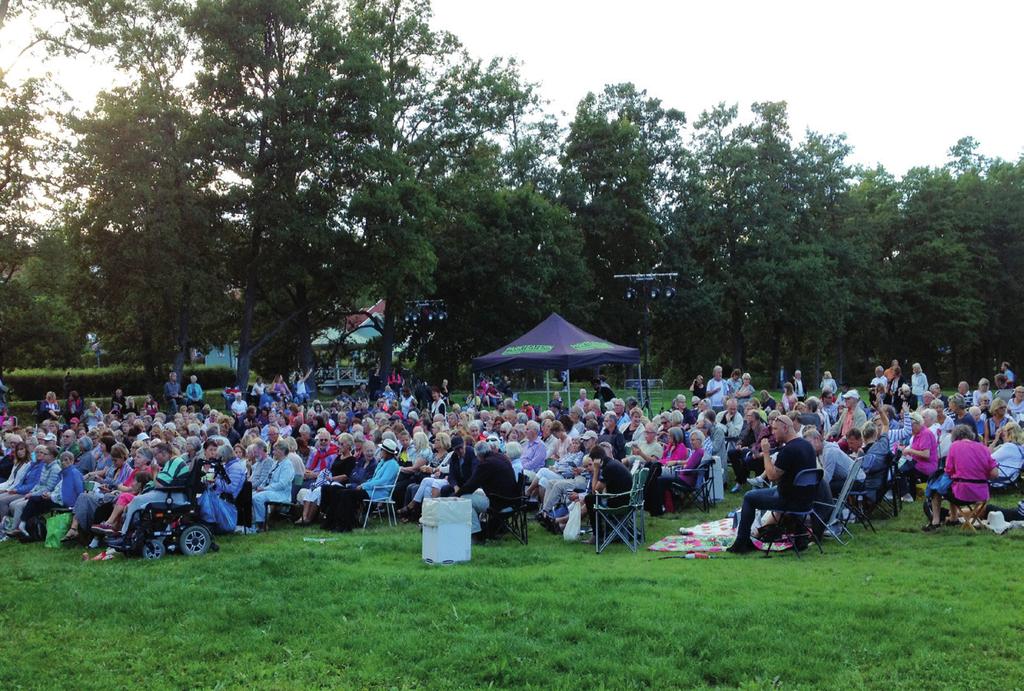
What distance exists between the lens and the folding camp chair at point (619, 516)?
29.2 ft

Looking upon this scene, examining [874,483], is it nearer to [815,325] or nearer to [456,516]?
[456,516]

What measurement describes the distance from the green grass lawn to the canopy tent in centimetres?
1150

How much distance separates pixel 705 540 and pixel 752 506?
97 centimetres

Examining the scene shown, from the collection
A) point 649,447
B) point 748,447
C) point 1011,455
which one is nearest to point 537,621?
point 649,447

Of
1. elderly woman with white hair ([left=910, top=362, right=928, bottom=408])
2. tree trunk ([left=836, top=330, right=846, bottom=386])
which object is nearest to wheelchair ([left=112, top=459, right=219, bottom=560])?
elderly woman with white hair ([left=910, top=362, right=928, bottom=408])

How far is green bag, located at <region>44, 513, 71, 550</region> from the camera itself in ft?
34.0

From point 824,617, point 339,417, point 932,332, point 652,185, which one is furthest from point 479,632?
point 932,332

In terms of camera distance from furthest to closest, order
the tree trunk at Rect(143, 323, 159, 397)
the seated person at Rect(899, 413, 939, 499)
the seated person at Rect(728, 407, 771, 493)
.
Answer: the tree trunk at Rect(143, 323, 159, 397) < the seated person at Rect(728, 407, 771, 493) < the seated person at Rect(899, 413, 939, 499)

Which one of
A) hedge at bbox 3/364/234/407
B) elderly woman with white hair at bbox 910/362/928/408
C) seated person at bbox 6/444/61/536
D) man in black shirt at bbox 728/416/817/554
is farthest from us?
hedge at bbox 3/364/234/407

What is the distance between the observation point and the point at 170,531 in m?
9.34

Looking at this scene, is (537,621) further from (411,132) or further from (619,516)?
(411,132)

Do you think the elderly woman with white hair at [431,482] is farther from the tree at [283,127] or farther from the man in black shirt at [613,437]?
the tree at [283,127]

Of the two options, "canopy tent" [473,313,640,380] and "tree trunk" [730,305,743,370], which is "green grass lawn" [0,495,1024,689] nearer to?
"canopy tent" [473,313,640,380]

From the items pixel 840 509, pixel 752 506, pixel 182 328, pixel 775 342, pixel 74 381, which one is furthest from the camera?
pixel 775 342
